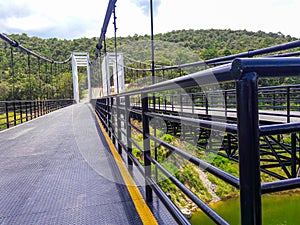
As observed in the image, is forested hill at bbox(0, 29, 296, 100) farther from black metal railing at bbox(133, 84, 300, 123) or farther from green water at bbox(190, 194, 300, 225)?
green water at bbox(190, 194, 300, 225)

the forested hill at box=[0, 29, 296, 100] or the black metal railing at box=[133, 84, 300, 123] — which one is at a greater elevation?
the forested hill at box=[0, 29, 296, 100]

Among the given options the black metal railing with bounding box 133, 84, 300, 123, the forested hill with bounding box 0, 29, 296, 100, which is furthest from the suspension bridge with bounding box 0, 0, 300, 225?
the forested hill with bounding box 0, 29, 296, 100

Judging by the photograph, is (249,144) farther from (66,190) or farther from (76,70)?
(76,70)

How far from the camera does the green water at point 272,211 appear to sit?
754cm

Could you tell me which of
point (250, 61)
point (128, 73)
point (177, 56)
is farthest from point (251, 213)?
point (128, 73)

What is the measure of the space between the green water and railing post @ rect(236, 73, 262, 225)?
7.23m

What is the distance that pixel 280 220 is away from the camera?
25.0ft

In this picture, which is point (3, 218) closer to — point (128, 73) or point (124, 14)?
point (124, 14)

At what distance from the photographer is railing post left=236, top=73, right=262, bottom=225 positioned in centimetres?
47

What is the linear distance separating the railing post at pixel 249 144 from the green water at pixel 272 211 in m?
7.23

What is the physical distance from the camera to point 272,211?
27.5 ft

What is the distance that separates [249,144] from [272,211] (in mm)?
9128

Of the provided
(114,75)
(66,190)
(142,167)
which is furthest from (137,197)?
(114,75)

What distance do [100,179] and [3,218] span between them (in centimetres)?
74
